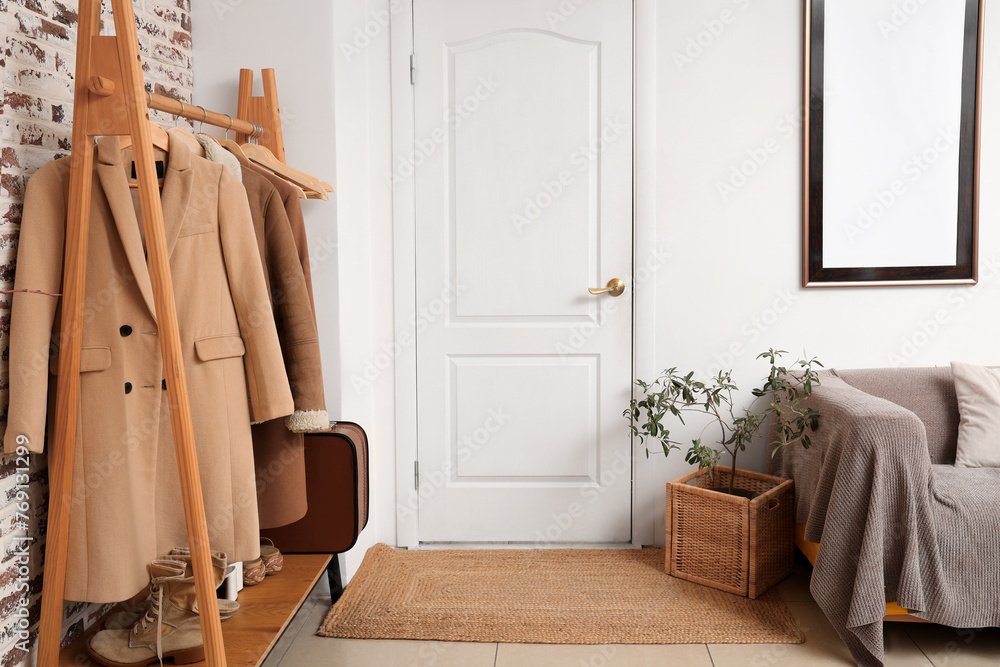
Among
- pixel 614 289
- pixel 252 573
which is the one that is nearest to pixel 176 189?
pixel 252 573

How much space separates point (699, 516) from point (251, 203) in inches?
67.3

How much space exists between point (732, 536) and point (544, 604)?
648 millimetres

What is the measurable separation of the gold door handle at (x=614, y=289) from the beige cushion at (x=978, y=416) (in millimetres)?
1149

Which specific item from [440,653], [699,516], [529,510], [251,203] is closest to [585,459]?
[529,510]

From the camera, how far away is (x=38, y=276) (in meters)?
1.39

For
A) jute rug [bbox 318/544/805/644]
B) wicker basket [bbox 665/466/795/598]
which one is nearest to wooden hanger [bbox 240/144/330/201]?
jute rug [bbox 318/544/805/644]

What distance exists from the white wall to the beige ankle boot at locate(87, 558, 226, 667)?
1010 millimetres

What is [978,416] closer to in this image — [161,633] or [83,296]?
[161,633]

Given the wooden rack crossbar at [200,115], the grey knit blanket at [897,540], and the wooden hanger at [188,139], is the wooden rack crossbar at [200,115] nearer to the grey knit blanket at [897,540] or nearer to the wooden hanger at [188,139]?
the wooden hanger at [188,139]

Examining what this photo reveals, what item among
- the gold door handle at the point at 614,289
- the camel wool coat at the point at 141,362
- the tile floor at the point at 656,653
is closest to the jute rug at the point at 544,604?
the tile floor at the point at 656,653

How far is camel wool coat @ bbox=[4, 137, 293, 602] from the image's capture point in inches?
55.1

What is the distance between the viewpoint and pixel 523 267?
2.62 meters

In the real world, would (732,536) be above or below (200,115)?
below

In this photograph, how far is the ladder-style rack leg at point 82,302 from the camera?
1313mm
